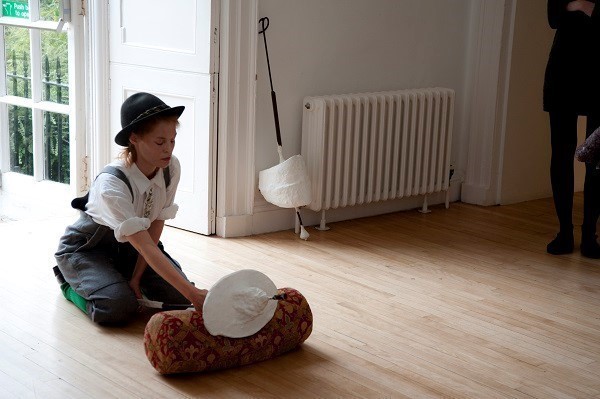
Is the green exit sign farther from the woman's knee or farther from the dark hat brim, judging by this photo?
the woman's knee

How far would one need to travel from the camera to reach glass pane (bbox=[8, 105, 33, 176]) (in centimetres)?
464

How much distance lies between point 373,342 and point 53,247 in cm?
161

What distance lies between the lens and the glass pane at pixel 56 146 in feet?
14.8

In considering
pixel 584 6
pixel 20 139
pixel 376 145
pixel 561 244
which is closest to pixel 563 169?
pixel 561 244

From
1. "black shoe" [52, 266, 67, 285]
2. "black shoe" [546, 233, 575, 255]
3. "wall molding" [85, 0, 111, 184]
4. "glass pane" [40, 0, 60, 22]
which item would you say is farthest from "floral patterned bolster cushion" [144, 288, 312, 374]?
"glass pane" [40, 0, 60, 22]

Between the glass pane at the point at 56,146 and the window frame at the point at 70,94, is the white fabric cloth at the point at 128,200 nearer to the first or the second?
the window frame at the point at 70,94

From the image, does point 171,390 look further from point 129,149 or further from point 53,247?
point 53,247

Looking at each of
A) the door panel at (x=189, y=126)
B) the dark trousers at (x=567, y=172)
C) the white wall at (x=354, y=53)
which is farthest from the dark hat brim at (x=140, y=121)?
the dark trousers at (x=567, y=172)

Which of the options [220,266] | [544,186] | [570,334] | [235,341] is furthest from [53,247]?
[544,186]

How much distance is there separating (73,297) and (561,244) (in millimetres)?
2246

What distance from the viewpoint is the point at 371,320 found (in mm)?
3107

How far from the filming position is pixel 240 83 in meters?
4.04

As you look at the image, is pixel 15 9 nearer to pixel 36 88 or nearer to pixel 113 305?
pixel 36 88

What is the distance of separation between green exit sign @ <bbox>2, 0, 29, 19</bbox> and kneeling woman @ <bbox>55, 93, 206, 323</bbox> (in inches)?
70.0
